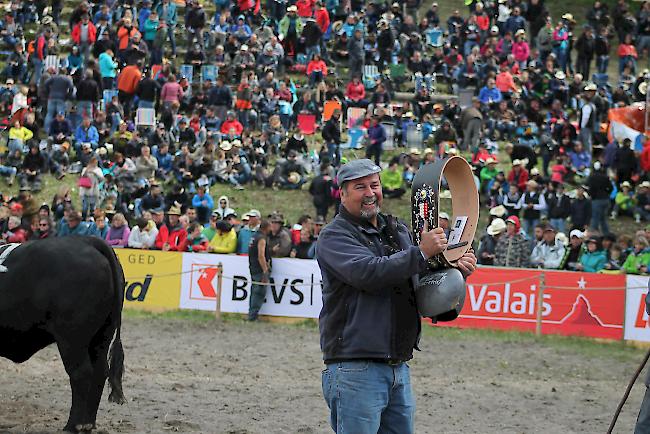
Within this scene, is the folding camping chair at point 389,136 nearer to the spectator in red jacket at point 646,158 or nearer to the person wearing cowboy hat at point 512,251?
the spectator in red jacket at point 646,158

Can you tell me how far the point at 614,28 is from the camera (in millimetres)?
36375

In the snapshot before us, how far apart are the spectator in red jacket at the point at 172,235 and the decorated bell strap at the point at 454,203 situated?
14.5 meters

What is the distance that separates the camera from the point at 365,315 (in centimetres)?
643

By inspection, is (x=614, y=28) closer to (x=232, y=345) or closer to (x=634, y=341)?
(x=634, y=341)

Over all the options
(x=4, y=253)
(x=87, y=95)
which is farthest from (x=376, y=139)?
(x=4, y=253)

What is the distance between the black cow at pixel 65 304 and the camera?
416 inches

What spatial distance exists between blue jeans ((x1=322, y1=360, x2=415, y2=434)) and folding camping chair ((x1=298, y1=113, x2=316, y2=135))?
22.7 metres

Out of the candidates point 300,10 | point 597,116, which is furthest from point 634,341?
point 300,10

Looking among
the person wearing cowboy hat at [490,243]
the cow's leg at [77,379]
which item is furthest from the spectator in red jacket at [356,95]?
the cow's leg at [77,379]

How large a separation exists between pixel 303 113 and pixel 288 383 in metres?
16.2

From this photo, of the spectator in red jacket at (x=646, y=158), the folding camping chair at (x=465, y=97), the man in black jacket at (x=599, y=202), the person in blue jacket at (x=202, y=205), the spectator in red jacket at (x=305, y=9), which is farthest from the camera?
the spectator in red jacket at (x=305, y=9)

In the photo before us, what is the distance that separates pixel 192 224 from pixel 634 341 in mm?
8179

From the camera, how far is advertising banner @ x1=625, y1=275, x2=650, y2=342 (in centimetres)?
1766

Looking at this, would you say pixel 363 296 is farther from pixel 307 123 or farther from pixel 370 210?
pixel 307 123
